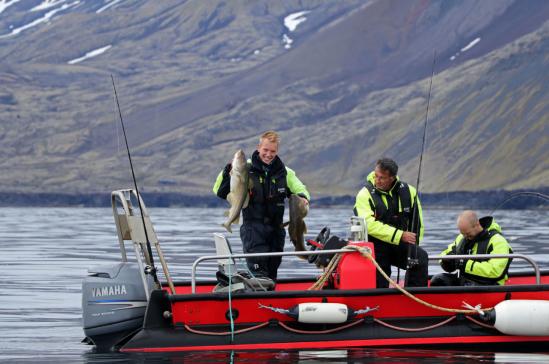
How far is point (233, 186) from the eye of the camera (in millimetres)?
11000

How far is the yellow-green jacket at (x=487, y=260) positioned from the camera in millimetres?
11047

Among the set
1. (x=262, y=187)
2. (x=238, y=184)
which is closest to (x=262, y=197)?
(x=262, y=187)

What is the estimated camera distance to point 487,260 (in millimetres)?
11164

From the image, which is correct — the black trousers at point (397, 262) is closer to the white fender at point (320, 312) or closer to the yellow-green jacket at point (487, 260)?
the yellow-green jacket at point (487, 260)

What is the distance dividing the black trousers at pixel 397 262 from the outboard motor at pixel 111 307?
2.08 m

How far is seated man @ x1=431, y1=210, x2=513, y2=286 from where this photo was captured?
11055mm

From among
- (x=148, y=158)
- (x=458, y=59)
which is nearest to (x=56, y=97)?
(x=148, y=158)

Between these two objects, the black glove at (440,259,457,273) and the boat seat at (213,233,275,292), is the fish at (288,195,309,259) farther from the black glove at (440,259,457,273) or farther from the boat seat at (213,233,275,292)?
the black glove at (440,259,457,273)

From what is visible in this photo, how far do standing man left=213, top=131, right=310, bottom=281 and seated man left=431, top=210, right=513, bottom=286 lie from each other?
1.52m

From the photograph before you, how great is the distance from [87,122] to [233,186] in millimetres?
153627

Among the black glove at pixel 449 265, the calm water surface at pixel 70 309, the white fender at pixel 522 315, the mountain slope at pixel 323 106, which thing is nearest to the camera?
the calm water surface at pixel 70 309

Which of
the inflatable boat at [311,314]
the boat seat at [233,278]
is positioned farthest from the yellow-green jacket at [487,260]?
the boat seat at [233,278]

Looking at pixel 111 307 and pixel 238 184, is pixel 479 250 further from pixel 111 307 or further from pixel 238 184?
pixel 111 307

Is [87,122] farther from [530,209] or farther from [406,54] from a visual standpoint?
[530,209]
